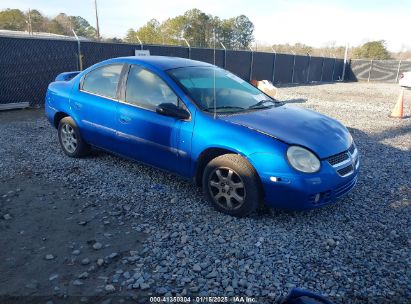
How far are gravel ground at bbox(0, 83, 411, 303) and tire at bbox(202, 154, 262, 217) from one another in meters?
0.14

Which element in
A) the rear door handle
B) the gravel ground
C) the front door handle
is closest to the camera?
the gravel ground

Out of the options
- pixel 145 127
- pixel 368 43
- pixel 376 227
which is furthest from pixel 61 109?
pixel 368 43

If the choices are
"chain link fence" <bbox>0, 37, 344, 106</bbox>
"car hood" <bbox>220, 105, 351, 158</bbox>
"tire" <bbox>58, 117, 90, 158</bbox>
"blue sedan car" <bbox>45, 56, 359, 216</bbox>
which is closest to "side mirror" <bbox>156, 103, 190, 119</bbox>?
"blue sedan car" <bbox>45, 56, 359, 216</bbox>

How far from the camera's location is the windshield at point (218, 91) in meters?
4.06

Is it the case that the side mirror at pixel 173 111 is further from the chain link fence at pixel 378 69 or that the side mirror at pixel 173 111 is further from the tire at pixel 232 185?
the chain link fence at pixel 378 69

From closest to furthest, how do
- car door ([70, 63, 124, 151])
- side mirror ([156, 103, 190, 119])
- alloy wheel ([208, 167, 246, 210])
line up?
alloy wheel ([208, 167, 246, 210])
side mirror ([156, 103, 190, 119])
car door ([70, 63, 124, 151])

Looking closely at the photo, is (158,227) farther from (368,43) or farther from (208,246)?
(368,43)

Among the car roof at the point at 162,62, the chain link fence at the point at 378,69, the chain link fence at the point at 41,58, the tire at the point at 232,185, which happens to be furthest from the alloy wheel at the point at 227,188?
the chain link fence at the point at 378,69

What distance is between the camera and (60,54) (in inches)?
425

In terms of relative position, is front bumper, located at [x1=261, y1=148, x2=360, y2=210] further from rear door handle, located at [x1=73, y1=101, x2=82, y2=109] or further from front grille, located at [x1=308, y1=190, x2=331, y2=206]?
rear door handle, located at [x1=73, y1=101, x2=82, y2=109]

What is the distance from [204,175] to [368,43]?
4265 centimetres

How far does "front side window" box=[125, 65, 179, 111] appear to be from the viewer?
4129mm

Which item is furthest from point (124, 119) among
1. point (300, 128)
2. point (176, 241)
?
point (300, 128)

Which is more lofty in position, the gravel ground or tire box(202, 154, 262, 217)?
tire box(202, 154, 262, 217)
